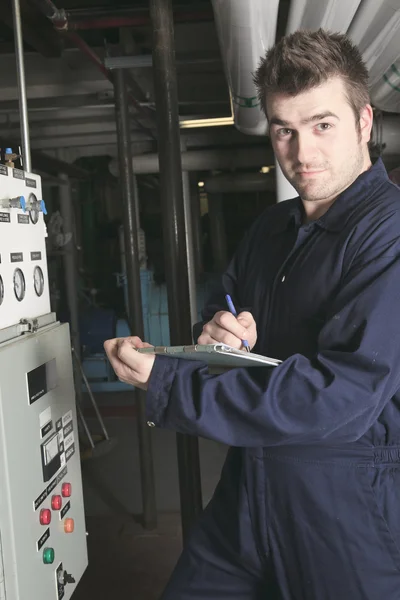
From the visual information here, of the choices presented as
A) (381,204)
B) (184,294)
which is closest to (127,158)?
(184,294)

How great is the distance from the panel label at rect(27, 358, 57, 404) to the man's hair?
2.60ft

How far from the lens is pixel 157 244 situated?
669 centimetres

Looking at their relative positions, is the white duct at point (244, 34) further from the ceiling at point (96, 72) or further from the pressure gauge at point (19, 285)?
the pressure gauge at point (19, 285)

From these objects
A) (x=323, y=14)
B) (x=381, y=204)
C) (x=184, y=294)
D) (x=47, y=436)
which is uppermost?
(x=323, y=14)

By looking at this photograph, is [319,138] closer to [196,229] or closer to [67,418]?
[67,418]

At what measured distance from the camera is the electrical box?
3.89 feet

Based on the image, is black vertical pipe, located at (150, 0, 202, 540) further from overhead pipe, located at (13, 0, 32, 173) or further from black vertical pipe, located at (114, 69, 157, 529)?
black vertical pipe, located at (114, 69, 157, 529)

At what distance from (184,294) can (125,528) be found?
1524mm

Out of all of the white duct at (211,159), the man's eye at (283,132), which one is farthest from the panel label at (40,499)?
the white duct at (211,159)

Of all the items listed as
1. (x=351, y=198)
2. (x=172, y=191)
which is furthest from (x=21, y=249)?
(x=351, y=198)

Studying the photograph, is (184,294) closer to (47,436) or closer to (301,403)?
(47,436)

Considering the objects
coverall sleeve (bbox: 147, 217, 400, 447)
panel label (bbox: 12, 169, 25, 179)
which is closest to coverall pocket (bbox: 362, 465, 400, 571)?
coverall sleeve (bbox: 147, 217, 400, 447)

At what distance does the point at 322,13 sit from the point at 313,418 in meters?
1.22

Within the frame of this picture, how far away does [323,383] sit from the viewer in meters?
0.97
